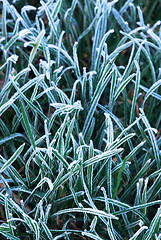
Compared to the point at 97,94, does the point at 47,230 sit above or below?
below

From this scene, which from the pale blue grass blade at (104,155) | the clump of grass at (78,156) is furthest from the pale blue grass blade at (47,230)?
the pale blue grass blade at (104,155)

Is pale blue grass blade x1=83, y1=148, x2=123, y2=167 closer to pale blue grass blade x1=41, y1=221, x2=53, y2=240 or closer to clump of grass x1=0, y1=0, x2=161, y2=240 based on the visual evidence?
clump of grass x1=0, y1=0, x2=161, y2=240

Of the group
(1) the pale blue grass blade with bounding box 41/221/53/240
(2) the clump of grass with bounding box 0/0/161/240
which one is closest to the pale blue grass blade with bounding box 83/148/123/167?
(2) the clump of grass with bounding box 0/0/161/240

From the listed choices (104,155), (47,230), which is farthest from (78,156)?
(47,230)

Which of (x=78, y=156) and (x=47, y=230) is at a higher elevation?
(x=78, y=156)

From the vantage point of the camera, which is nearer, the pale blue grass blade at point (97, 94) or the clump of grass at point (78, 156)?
the clump of grass at point (78, 156)

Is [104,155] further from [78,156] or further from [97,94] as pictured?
[97,94]

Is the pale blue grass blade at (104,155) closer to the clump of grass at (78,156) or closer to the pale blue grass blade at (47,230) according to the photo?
the clump of grass at (78,156)

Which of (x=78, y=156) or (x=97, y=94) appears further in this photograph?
(x=97, y=94)

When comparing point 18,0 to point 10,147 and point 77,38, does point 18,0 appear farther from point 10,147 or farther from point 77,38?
point 10,147

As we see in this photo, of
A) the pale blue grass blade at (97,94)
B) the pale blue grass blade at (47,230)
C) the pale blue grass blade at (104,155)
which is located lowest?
the pale blue grass blade at (47,230)

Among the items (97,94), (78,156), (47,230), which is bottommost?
(47,230)

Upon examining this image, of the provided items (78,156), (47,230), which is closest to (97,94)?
(78,156)
